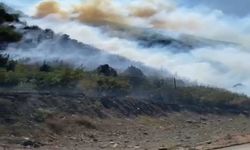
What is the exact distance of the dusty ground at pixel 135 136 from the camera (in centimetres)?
2353

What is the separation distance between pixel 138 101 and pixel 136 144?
1654 cm

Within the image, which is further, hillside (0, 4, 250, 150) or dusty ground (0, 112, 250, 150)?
hillside (0, 4, 250, 150)

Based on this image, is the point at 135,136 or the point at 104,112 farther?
the point at 104,112

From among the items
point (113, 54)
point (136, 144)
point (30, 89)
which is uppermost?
point (113, 54)

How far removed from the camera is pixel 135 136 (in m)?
29.1

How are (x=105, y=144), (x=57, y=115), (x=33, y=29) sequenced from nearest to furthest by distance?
(x=105, y=144)
(x=57, y=115)
(x=33, y=29)

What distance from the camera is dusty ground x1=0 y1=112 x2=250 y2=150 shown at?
2353cm

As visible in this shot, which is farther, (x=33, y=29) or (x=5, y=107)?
(x=33, y=29)

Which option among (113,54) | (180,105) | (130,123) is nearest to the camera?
(130,123)

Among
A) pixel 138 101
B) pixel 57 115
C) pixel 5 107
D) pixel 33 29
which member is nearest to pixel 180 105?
pixel 138 101

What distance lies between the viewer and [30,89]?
36156mm

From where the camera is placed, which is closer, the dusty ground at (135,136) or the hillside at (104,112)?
the dusty ground at (135,136)

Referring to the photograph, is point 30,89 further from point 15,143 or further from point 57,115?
point 15,143

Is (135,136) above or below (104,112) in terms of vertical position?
below
